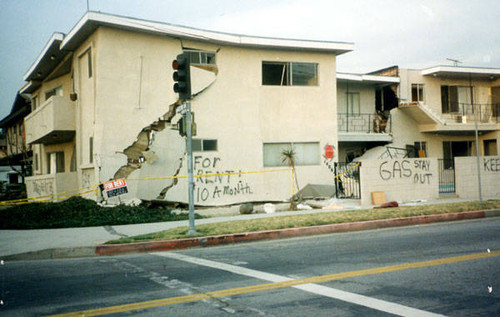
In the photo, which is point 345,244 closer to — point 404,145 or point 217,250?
point 217,250

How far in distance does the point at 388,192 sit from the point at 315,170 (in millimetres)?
3213

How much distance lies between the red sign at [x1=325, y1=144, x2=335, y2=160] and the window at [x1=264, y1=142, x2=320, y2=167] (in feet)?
1.27

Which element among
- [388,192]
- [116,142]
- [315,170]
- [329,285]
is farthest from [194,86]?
→ [329,285]

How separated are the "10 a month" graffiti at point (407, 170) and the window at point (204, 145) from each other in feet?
20.7

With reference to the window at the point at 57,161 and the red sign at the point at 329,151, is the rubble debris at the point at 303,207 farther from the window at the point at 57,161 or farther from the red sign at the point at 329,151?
the window at the point at 57,161

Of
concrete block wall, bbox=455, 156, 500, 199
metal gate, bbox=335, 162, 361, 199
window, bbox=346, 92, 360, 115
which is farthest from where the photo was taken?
window, bbox=346, 92, 360, 115

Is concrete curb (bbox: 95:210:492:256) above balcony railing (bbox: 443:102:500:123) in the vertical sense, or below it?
below

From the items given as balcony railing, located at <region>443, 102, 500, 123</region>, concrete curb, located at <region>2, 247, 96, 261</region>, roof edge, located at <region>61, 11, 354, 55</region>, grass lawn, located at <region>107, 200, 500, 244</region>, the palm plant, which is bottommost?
concrete curb, located at <region>2, 247, 96, 261</region>

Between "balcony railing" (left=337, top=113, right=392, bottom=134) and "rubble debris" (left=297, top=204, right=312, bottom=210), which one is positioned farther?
"balcony railing" (left=337, top=113, right=392, bottom=134)

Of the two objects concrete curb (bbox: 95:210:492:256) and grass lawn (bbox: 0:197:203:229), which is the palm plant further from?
concrete curb (bbox: 95:210:492:256)

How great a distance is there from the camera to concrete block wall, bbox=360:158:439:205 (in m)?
16.4

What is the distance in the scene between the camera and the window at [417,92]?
26259mm

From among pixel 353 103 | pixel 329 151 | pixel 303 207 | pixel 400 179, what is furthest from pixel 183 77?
pixel 353 103

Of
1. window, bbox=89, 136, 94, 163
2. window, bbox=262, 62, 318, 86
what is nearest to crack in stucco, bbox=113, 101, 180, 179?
window, bbox=89, 136, 94, 163
